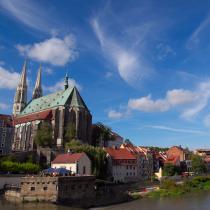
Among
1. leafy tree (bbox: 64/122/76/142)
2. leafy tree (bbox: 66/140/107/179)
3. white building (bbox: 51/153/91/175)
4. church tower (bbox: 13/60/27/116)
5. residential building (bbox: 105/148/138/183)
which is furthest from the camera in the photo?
church tower (bbox: 13/60/27/116)

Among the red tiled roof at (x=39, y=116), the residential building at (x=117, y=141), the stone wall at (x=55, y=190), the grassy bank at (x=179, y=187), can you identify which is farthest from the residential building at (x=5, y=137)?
the residential building at (x=117, y=141)

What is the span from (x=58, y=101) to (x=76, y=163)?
5785 centimetres

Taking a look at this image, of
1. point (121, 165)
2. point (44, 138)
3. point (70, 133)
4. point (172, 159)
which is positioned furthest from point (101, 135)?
point (121, 165)

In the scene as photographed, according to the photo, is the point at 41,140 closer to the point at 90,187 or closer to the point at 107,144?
the point at 107,144

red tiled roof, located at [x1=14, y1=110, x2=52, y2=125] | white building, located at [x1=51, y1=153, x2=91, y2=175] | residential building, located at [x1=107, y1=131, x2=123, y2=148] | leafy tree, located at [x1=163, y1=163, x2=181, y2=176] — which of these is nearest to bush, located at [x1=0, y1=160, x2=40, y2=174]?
white building, located at [x1=51, y1=153, x2=91, y2=175]

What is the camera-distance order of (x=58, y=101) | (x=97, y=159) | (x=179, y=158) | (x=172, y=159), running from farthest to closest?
1. (x=58, y=101)
2. (x=179, y=158)
3. (x=172, y=159)
4. (x=97, y=159)

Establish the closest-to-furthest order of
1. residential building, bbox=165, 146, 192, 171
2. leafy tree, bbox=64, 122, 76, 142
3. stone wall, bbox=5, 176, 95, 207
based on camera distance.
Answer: stone wall, bbox=5, 176, 95, 207
leafy tree, bbox=64, 122, 76, 142
residential building, bbox=165, 146, 192, 171

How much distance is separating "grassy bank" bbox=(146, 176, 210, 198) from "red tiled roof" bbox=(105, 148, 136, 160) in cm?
1503

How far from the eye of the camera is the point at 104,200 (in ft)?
181

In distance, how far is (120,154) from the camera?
90812 mm

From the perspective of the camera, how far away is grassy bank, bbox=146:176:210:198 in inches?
2667

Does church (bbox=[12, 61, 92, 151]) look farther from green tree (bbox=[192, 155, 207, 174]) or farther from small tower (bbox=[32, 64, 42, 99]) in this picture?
green tree (bbox=[192, 155, 207, 174])

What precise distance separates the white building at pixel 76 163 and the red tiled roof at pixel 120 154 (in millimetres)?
18046

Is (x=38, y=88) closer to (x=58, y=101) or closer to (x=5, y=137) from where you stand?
(x=58, y=101)
